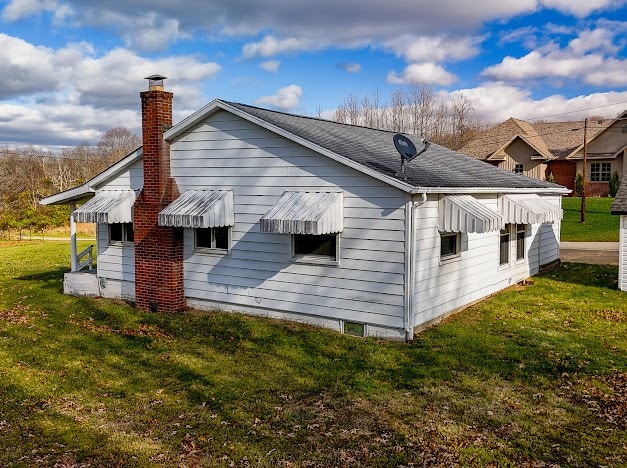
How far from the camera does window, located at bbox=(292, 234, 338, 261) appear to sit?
11141mm

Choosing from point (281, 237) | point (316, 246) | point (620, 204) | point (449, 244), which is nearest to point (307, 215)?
point (316, 246)

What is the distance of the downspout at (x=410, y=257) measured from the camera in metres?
10.1

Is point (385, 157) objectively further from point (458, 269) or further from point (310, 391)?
point (310, 391)

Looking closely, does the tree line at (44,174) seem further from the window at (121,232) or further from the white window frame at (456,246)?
the white window frame at (456,246)

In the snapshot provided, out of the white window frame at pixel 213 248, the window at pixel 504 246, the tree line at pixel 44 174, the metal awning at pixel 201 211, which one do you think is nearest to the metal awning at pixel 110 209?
the metal awning at pixel 201 211

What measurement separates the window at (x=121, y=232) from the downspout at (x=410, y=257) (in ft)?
26.1

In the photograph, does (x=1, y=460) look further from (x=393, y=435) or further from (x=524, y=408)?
(x=524, y=408)

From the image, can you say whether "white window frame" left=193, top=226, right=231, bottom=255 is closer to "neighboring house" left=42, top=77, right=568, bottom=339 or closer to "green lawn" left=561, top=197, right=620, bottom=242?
"neighboring house" left=42, top=77, right=568, bottom=339

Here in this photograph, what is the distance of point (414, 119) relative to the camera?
59469 millimetres

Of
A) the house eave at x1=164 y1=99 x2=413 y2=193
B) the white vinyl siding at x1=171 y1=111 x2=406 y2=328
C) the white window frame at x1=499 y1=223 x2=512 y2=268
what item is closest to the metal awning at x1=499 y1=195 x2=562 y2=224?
the white window frame at x1=499 y1=223 x2=512 y2=268

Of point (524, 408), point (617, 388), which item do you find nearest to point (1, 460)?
point (524, 408)

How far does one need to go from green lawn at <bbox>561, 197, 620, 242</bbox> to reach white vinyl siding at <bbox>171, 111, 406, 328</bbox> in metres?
17.8

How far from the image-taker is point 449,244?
471 inches

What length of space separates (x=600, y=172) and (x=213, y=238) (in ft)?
114
